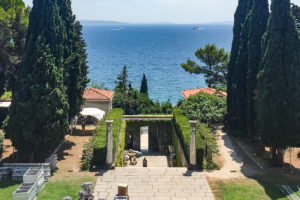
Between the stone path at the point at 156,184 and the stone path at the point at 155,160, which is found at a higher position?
the stone path at the point at 156,184

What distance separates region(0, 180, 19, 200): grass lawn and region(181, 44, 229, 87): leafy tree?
94.6 feet

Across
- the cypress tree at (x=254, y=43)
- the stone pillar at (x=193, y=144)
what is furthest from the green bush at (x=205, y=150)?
the cypress tree at (x=254, y=43)

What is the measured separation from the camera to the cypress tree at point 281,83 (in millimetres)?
18203

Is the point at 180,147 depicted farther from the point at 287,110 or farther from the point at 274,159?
the point at 287,110

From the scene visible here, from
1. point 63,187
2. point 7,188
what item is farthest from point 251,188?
point 7,188

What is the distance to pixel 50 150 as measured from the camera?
2236 cm

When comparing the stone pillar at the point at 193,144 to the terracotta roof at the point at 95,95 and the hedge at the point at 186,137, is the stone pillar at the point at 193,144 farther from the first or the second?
the terracotta roof at the point at 95,95

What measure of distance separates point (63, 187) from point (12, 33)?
14.9m

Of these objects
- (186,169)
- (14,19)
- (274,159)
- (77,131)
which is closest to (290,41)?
(274,159)

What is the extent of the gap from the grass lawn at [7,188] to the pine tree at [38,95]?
2673 millimetres

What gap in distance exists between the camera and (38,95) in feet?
62.4

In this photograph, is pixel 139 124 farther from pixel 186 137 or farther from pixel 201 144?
pixel 201 144

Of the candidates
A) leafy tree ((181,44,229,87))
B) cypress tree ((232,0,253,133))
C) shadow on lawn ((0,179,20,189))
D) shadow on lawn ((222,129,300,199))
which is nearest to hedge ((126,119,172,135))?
cypress tree ((232,0,253,133))

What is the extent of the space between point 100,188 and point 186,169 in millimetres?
5033
